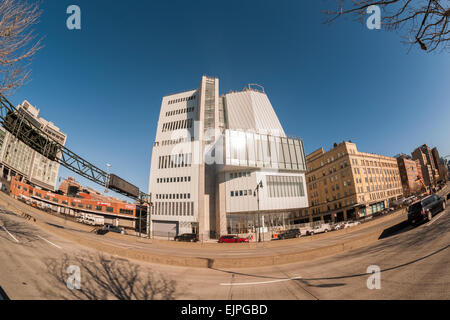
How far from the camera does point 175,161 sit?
5131cm

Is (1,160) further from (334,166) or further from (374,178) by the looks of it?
(374,178)

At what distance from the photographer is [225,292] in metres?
6.53

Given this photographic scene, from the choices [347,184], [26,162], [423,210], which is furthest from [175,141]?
[26,162]

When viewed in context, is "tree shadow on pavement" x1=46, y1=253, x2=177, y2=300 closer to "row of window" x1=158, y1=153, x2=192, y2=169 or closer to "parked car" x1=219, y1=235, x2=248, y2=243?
"parked car" x1=219, y1=235, x2=248, y2=243

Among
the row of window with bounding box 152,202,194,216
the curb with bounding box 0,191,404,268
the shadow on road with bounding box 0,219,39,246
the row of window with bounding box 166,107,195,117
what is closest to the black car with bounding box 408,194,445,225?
the curb with bounding box 0,191,404,268

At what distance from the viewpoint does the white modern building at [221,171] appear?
4219 cm

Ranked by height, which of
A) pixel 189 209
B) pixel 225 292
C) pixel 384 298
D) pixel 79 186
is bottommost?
pixel 225 292

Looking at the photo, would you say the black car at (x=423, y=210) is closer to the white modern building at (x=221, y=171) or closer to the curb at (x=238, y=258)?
the curb at (x=238, y=258)

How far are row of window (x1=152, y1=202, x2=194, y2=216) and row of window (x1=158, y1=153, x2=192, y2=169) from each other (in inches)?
A: 430

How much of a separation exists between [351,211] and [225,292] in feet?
211

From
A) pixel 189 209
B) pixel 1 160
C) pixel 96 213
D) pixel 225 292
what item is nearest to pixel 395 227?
pixel 225 292

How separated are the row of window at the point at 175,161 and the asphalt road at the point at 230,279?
40.6 metres
